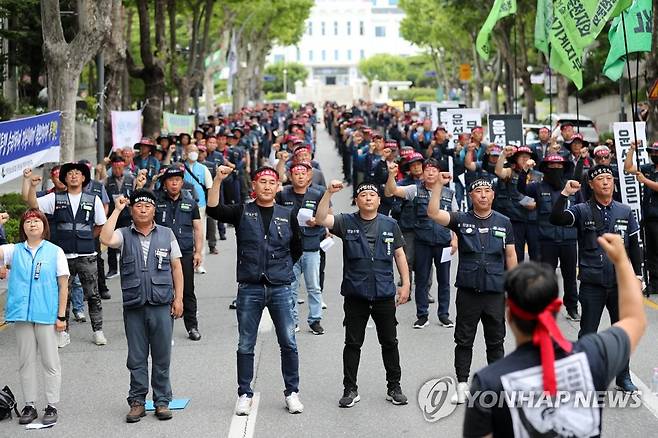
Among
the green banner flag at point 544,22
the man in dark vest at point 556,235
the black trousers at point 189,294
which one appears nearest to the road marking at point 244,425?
the black trousers at point 189,294

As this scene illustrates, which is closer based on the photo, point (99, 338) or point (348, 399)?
point (348, 399)

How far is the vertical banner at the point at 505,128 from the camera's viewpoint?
22.0 metres

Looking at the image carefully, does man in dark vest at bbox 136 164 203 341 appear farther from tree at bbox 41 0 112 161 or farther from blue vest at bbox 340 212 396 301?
tree at bbox 41 0 112 161

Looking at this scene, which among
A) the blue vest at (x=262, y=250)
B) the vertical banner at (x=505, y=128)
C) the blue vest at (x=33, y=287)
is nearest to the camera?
the blue vest at (x=33, y=287)

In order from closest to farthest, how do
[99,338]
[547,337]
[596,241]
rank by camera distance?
[547,337] → [596,241] → [99,338]

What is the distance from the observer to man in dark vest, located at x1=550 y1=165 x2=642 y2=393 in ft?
29.0

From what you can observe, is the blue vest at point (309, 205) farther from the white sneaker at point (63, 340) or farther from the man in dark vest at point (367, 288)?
the white sneaker at point (63, 340)

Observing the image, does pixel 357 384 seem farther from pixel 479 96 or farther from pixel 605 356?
pixel 479 96

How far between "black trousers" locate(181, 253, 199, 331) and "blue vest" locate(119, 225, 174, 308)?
7.81ft

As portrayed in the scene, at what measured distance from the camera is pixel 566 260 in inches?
472

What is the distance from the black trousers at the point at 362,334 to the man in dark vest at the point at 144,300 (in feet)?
4.65

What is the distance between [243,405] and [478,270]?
2115 millimetres

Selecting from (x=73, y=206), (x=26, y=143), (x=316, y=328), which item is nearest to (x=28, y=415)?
(x=73, y=206)

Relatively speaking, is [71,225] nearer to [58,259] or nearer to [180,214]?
[180,214]
